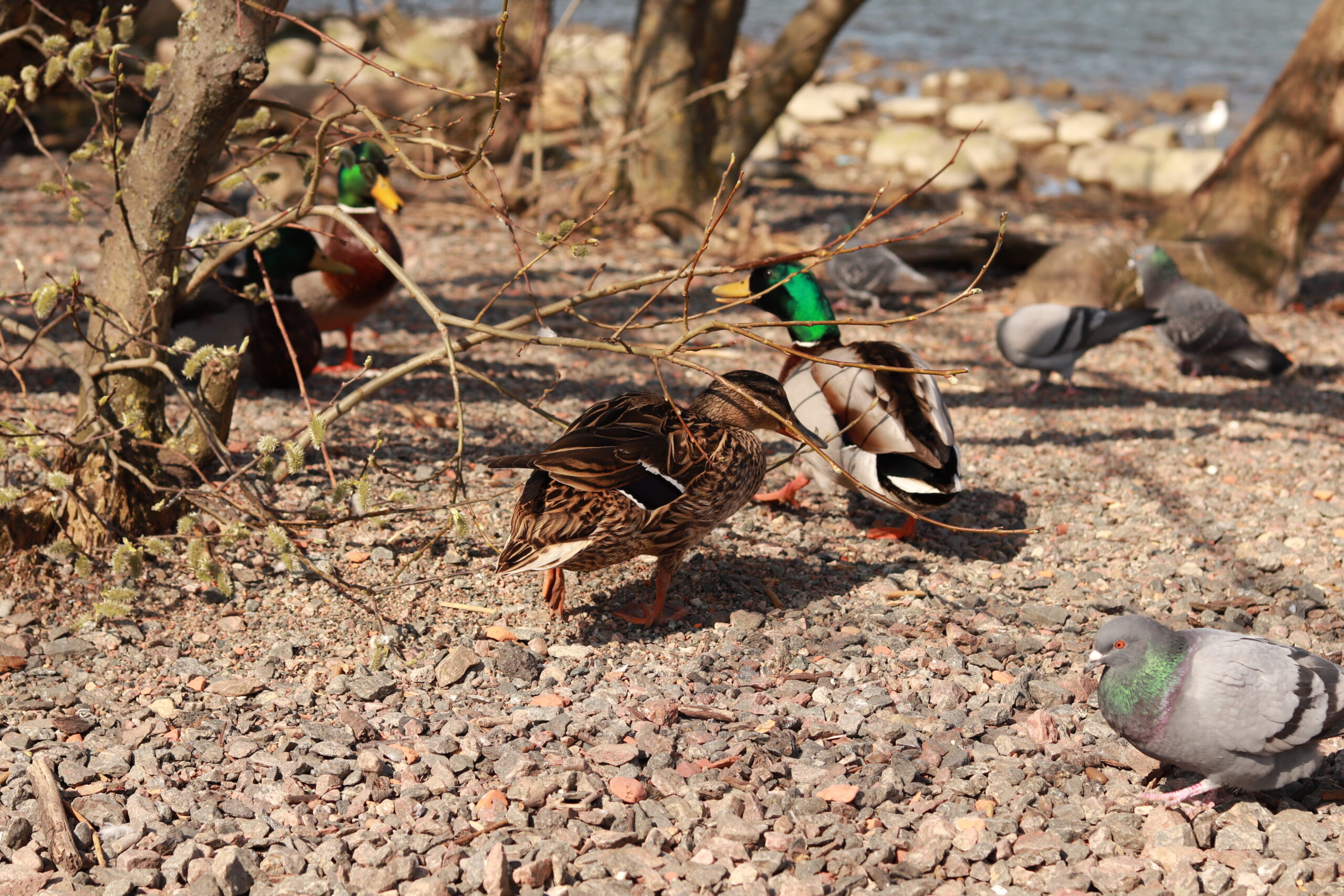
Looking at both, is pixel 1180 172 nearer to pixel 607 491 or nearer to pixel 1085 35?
pixel 607 491

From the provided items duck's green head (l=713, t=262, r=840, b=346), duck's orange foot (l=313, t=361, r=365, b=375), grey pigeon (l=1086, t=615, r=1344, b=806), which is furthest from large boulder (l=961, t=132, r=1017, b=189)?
grey pigeon (l=1086, t=615, r=1344, b=806)

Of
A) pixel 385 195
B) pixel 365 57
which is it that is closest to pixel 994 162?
pixel 385 195

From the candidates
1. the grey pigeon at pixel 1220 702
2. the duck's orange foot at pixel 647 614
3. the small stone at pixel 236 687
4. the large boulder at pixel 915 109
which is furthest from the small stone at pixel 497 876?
the large boulder at pixel 915 109

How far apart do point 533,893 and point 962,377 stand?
4.79m

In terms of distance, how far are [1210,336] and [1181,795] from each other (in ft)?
15.2

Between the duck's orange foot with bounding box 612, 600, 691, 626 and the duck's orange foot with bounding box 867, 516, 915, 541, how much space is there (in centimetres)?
104

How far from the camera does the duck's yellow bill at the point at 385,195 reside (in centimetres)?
676

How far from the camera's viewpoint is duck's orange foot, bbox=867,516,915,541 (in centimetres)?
461

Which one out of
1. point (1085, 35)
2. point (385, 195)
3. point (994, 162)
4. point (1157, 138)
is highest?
point (1085, 35)

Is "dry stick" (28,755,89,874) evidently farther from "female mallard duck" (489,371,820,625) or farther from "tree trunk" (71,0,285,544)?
"female mallard duck" (489,371,820,625)

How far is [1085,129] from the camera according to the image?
60.8 ft

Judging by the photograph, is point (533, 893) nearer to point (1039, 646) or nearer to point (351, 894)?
point (351, 894)

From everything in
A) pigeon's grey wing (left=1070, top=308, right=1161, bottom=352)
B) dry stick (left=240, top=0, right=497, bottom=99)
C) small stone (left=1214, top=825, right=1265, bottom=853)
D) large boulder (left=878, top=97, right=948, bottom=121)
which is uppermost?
dry stick (left=240, top=0, right=497, bottom=99)

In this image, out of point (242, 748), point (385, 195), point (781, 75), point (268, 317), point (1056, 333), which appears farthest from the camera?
point (781, 75)
